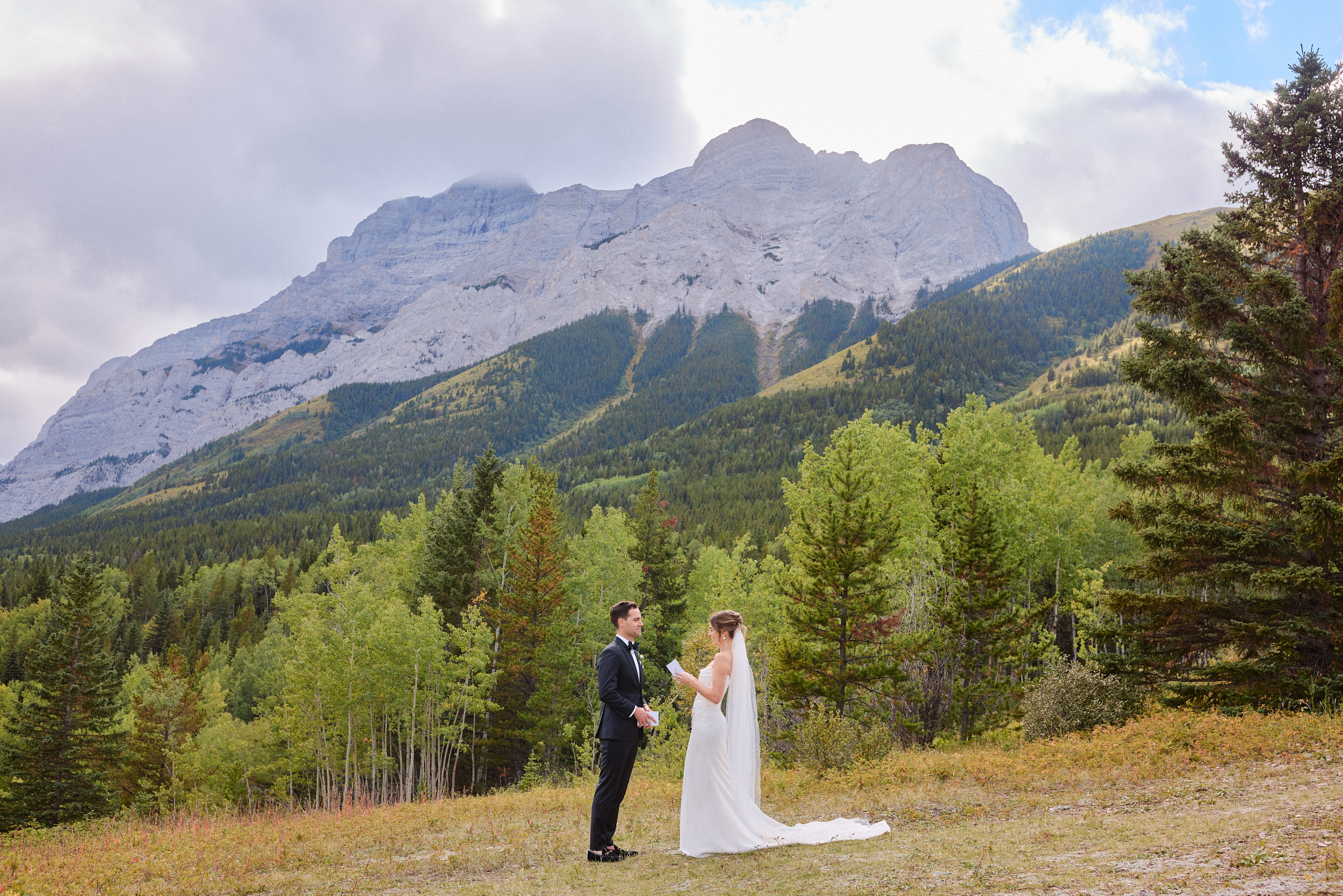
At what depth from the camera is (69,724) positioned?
4116cm

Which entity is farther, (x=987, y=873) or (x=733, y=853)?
(x=733, y=853)

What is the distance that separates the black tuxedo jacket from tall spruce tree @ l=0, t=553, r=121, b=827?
47653mm

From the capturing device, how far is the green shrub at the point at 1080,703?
16.1 m

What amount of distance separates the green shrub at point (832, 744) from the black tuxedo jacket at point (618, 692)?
24.4 ft

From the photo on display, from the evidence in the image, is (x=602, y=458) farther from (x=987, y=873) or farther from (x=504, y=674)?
(x=987, y=873)

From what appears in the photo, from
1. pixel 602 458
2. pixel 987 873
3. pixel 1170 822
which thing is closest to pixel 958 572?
pixel 1170 822

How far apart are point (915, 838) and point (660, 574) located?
38.2 meters

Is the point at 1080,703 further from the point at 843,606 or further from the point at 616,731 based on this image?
the point at 616,731

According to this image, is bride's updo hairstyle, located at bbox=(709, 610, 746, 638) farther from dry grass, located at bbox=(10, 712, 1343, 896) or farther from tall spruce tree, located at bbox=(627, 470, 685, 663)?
tall spruce tree, located at bbox=(627, 470, 685, 663)

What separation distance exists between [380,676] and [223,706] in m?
38.6

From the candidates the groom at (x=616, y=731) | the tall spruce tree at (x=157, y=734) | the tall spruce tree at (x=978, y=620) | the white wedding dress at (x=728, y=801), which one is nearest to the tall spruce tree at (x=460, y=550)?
the tall spruce tree at (x=157, y=734)

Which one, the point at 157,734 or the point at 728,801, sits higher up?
the point at 728,801

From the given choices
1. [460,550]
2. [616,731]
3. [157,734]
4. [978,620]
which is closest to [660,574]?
[460,550]

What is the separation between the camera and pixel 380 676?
108ft
